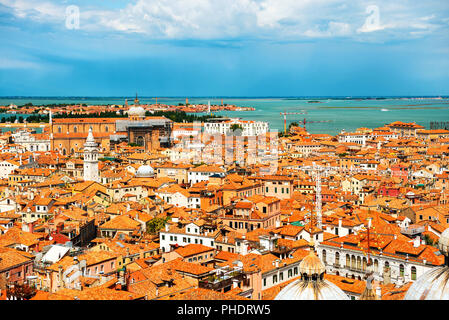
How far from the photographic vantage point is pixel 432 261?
5.82 m

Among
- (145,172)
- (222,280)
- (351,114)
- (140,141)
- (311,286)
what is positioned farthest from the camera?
(351,114)

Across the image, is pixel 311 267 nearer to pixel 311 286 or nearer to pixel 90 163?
pixel 311 286

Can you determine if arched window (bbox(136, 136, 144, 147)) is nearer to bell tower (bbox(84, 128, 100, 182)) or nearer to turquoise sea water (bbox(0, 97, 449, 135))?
bell tower (bbox(84, 128, 100, 182))

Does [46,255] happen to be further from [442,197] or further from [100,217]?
[442,197]

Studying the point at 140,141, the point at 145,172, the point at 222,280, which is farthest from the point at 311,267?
the point at 140,141

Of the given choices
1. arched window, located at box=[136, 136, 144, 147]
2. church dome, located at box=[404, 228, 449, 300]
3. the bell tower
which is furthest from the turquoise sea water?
church dome, located at box=[404, 228, 449, 300]

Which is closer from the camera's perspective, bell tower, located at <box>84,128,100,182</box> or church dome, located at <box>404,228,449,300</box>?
church dome, located at <box>404,228,449,300</box>

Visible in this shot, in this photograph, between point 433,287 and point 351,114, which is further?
point 351,114

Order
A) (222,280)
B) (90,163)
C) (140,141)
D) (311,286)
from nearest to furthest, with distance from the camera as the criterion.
→ (311,286) < (222,280) < (90,163) < (140,141)

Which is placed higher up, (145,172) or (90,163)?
(90,163)

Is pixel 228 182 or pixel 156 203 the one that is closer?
pixel 156 203

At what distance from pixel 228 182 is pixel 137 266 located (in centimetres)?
692
